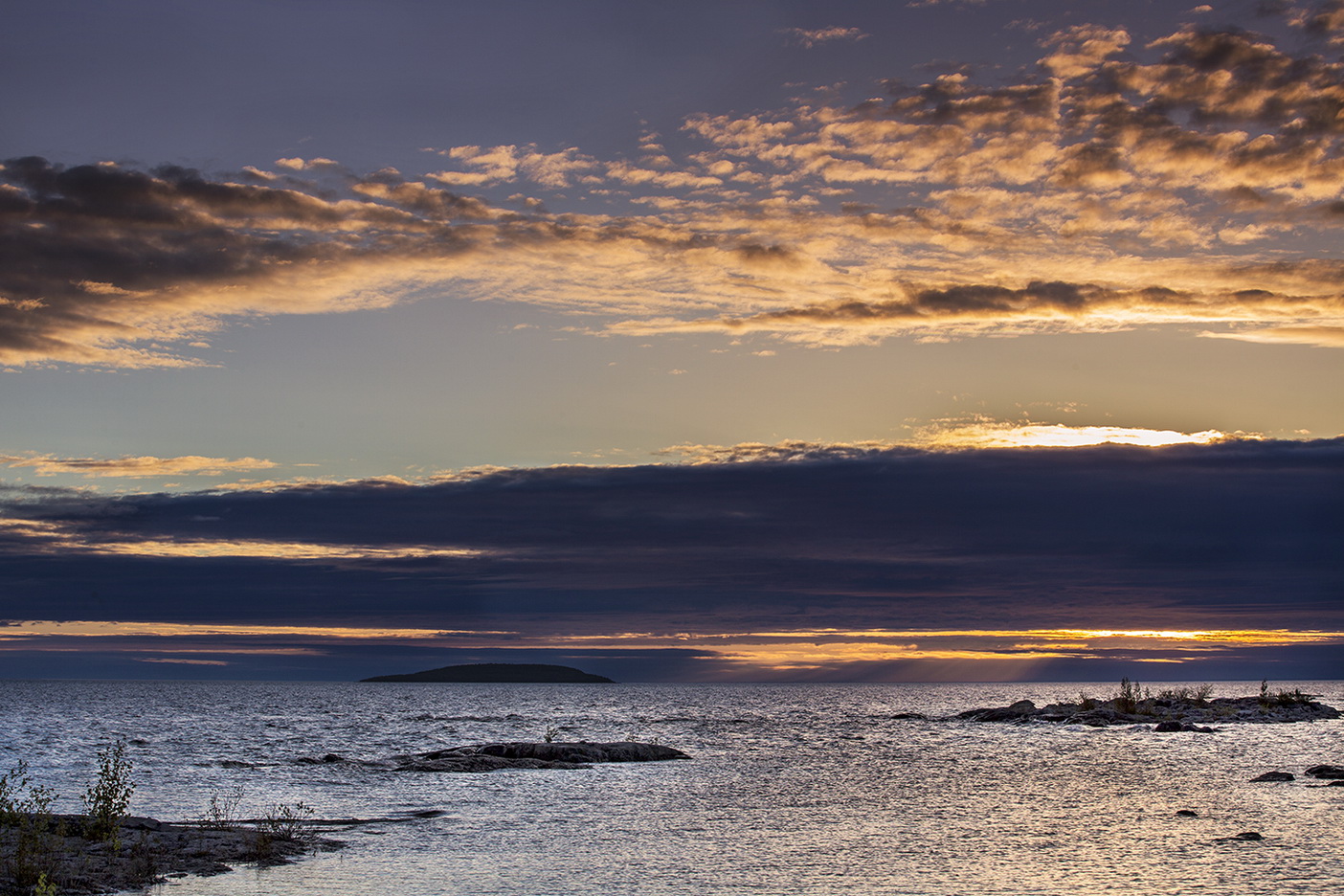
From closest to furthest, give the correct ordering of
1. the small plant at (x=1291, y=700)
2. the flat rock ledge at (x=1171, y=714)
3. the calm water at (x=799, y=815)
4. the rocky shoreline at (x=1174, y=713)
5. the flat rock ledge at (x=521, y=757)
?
1. the calm water at (x=799, y=815)
2. the flat rock ledge at (x=521, y=757)
3. the flat rock ledge at (x=1171, y=714)
4. the rocky shoreline at (x=1174, y=713)
5. the small plant at (x=1291, y=700)

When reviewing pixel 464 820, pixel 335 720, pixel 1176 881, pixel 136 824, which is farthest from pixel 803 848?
pixel 335 720

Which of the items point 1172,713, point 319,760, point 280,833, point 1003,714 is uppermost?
point 280,833

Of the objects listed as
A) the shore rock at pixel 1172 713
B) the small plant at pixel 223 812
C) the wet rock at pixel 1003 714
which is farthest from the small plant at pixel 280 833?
the wet rock at pixel 1003 714

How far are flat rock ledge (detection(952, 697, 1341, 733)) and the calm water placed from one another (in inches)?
923

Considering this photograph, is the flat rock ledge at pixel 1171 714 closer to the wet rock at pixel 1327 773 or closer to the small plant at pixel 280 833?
the wet rock at pixel 1327 773

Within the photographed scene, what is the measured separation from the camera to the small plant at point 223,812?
4106 centimetres

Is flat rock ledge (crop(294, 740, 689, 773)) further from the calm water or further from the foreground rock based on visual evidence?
the calm water

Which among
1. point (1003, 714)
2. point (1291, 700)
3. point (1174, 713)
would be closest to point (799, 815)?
Result: point (1174, 713)

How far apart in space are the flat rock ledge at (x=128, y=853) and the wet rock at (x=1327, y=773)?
53841 millimetres

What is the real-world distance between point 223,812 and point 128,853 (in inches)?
561

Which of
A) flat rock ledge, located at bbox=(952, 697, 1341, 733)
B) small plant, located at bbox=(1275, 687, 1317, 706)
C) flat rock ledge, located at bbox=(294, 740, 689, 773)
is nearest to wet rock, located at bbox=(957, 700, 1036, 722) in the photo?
flat rock ledge, located at bbox=(952, 697, 1341, 733)

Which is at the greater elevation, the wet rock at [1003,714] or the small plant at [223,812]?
the small plant at [223,812]

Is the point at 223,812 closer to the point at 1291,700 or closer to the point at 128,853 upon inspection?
the point at 128,853

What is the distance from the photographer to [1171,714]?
13000cm
